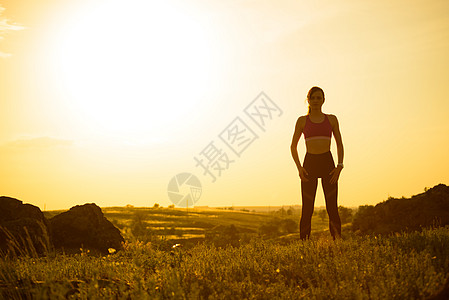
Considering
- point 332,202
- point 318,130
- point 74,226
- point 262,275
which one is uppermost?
point 318,130

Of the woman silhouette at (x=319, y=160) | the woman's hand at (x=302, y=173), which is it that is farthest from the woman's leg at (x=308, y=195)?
the woman's hand at (x=302, y=173)

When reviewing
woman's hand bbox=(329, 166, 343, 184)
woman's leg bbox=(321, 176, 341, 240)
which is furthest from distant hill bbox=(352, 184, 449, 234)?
woman's hand bbox=(329, 166, 343, 184)

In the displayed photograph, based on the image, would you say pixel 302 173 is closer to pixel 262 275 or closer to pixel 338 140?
pixel 338 140

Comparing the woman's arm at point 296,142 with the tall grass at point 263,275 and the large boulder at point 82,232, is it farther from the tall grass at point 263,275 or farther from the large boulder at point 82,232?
the large boulder at point 82,232

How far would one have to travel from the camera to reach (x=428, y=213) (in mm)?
15445

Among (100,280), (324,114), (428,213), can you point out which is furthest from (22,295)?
(428,213)

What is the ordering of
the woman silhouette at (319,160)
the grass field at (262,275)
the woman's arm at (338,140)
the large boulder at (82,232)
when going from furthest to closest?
the large boulder at (82,232) → the woman's arm at (338,140) → the woman silhouette at (319,160) → the grass field at (262,275)

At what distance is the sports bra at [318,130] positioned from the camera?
352 inches

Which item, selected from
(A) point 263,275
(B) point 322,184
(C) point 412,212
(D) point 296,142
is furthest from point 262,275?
(C) point 412,212

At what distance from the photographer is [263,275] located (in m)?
6.43

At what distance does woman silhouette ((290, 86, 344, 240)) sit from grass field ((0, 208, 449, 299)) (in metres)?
0.84

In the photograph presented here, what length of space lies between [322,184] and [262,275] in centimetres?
312

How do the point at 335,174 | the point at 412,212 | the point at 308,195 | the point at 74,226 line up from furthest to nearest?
the point at 412,212
the point at 74,226
the point at 308,195
the point at 335,174

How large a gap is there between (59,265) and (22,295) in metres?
1.66
